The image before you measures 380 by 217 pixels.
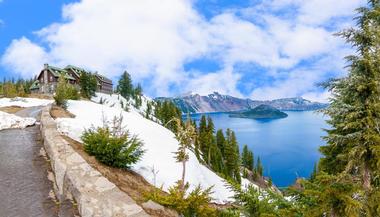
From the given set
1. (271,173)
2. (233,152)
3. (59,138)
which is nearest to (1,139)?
(59,138)

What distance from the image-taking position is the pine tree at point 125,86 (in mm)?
164375

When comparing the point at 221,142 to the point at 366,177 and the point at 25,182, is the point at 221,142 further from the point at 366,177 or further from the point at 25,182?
the point at 366,177

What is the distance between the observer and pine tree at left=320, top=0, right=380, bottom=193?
24.3 feet

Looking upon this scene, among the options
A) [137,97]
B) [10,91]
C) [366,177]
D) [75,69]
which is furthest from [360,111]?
[137,97]

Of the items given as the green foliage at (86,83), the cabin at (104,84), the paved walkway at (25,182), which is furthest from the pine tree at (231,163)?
the cabin at (104,84)

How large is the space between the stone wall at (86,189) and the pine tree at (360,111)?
5.50 metres

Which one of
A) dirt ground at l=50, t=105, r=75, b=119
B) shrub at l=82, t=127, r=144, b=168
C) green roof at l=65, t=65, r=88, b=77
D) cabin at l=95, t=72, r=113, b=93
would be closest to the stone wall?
shrub at l=82, t=127, r=144, b=168

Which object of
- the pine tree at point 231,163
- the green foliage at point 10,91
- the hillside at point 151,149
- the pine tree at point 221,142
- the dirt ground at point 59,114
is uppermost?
the green foliage at point 10,91

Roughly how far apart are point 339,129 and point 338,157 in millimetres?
754

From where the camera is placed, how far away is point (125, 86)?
167 metres

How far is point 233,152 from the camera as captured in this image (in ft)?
254

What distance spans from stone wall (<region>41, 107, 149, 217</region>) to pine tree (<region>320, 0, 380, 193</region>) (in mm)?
5497

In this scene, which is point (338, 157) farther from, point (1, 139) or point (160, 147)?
point (160, 147)

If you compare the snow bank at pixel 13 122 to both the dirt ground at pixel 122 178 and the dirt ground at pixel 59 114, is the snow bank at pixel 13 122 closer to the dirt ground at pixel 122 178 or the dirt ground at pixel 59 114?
the dirt ground at pixel 59 114
